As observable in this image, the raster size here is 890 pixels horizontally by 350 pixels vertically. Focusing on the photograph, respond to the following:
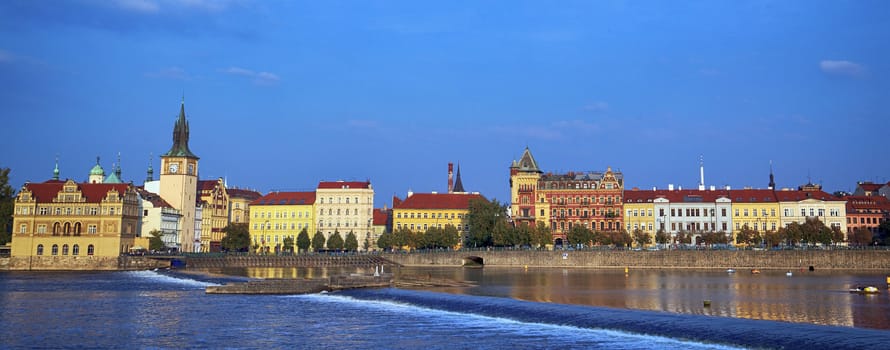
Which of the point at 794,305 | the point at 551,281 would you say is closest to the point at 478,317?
the point at 794,305

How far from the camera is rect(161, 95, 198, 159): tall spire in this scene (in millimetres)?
A: 145125

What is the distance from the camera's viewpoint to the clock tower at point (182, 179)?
144125mm

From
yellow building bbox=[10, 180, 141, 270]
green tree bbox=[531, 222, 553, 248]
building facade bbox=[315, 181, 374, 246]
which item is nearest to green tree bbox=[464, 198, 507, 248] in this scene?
green tree bbox=[531, 222, 553, 248]

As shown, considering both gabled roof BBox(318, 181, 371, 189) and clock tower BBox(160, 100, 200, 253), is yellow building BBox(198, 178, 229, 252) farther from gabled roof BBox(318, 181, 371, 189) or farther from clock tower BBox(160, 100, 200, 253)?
gabled roof BBox(318, 181, 371, 189)

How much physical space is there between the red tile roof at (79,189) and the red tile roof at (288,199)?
109ft

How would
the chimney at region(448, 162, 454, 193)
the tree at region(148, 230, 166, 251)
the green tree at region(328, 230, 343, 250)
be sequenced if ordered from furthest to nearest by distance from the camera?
the chimney at region(448, 162, 454, 193), the green tree at region(328, 230, 343, 250), the tree at region(148, 230, 166, 251)

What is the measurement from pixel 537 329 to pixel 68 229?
3734 inches

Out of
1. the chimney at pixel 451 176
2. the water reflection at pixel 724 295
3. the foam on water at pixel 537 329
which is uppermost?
the chimney at pixel 451 176

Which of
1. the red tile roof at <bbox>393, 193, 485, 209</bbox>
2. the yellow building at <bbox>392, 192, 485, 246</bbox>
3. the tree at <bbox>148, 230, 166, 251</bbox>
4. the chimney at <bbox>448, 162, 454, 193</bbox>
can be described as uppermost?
the chimney at <bbox>448, 162, 454, 193</bbox>

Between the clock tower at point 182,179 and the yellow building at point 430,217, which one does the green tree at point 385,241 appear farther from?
the clock tower at point 182,179

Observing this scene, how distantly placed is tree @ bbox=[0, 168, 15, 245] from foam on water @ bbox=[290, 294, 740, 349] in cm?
8467

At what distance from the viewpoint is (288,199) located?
151125 millimetres

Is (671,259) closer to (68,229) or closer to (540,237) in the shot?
(540,237)

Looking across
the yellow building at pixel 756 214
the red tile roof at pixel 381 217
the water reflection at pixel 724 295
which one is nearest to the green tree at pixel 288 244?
the red tile roof at pixel 381 217
